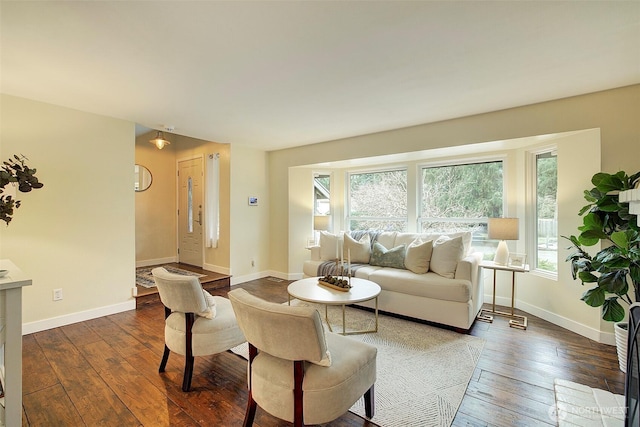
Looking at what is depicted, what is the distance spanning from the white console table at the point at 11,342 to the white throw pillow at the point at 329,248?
338 cm

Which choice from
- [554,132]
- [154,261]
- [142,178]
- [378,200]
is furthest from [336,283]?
[142,178]

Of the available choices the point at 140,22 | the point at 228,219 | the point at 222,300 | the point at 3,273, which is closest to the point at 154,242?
the point at 228,219

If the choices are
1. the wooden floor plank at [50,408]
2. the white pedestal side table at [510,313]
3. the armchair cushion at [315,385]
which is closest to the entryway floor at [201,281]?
the wooden floor plank at [50,408]

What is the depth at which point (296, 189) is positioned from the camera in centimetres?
531

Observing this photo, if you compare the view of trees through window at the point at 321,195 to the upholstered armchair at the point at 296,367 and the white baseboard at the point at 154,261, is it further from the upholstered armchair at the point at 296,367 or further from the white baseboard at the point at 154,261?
the upholstered armchair at the point at 296,367

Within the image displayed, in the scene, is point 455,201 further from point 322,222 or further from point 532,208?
point 322,222

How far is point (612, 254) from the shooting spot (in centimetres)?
217

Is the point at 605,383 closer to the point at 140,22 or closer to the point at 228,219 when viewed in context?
the point at 140,22

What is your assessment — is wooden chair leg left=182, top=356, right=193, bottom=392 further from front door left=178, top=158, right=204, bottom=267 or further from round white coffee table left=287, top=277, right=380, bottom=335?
front door left=178, top=158, right=204, bottom=267

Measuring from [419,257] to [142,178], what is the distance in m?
5.44

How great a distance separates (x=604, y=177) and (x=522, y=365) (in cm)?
174

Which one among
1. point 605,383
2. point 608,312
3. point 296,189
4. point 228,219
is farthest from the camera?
point 296,189

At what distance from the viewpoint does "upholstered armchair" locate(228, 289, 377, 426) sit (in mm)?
1370

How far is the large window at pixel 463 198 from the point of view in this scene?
3971mm
